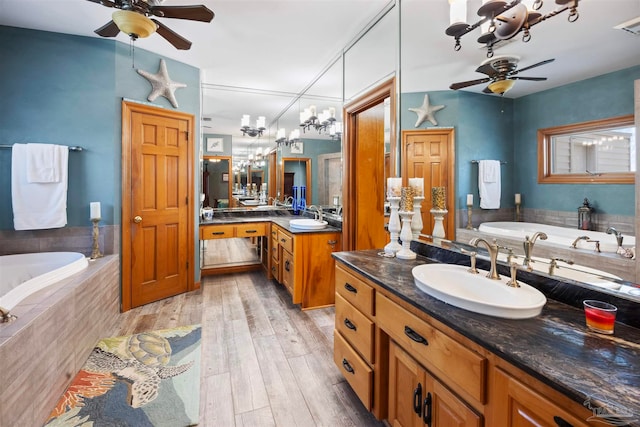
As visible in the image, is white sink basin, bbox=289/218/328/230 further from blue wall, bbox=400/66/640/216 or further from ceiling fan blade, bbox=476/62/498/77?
ceiling fan blade, bbox=476/62/498/77

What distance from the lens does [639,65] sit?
3.20ft

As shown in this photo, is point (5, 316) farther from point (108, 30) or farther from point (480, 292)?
point (480, 292)

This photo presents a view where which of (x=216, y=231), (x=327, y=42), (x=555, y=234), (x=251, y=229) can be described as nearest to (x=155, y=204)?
(x=216, y=231)

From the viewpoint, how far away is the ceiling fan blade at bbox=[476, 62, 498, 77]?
1469 mm

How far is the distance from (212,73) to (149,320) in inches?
112

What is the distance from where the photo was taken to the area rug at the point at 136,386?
166 centimetres

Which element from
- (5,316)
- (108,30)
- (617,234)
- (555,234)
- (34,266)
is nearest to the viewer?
(617,234)

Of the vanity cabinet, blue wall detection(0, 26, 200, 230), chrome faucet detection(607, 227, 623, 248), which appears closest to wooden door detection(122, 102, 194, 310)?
blue wall detection(0, 26, 200, 230)

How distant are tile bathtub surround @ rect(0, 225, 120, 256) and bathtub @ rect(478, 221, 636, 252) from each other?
3349 mm

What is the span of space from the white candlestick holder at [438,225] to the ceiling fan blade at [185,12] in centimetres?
195

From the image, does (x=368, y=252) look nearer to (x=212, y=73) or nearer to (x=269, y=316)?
(x=269, y=316)

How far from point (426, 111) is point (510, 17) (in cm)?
65

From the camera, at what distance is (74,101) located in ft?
9.37

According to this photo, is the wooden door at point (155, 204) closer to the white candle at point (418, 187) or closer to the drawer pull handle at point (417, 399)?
the white candle at point (418, 187)
